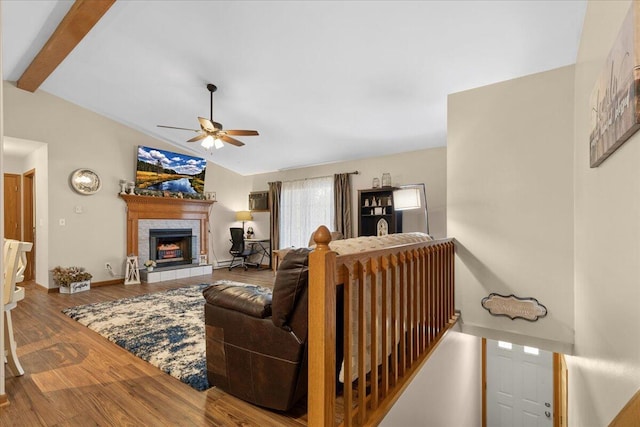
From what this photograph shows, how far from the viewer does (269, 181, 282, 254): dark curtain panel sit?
7.15 m

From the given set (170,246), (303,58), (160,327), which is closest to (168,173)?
(170,246)

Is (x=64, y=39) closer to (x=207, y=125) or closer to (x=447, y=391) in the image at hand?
(x=207, y=125)

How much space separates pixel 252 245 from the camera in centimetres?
739

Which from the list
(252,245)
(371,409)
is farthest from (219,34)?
(252,245)

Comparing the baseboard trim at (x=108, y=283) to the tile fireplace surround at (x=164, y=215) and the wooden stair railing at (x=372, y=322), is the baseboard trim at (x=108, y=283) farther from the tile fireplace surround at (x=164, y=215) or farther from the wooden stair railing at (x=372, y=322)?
the wooden stair railing at (x=372, y=322)

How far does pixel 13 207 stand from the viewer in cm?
549

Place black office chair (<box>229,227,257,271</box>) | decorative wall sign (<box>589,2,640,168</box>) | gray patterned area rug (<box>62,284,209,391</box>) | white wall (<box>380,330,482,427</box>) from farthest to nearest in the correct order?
black office chair (<box>229,227,257,271</box>) < gray patterned area rug (<box>62,284,209,391</box>) < white wall (<box>380,330,482,427</box>) < decorative wall sign (<box>589,2,640,168</box>)

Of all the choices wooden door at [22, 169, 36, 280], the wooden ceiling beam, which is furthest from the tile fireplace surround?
the wooden ceiling beam

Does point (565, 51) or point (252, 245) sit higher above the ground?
point (565, 51)

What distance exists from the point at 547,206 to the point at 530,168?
0.37 m

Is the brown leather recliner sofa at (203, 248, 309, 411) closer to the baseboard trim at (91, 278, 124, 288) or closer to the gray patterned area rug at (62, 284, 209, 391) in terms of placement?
the gray patterned area rug at (62, 284, 209, 391)

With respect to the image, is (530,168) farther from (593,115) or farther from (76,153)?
(76,153)

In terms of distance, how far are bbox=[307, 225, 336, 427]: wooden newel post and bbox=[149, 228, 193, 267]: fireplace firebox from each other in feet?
18.7

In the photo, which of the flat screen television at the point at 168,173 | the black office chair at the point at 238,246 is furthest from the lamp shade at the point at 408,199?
the flat screen television at the point at 168,173
